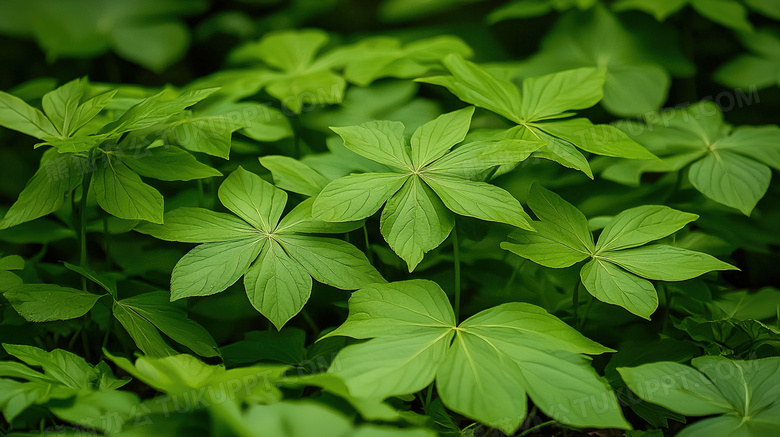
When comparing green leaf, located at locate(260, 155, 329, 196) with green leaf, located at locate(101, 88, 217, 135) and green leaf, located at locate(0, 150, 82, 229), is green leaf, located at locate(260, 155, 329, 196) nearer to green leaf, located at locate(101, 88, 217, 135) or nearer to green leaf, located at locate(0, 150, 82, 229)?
green leaf, located at locate(101, 88, 217, 135)

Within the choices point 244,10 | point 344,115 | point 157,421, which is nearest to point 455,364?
point 157,421

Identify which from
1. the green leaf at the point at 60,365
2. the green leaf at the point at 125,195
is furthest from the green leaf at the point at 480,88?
the green leaf at the point at 60,365

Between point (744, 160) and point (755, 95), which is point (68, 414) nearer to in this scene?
point (744, 160)

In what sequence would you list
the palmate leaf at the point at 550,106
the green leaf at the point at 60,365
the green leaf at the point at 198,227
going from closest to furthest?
1. the green leaf at the point at 60,365
2. the green leaf at the point at 198,227
3. the palmate leaf at the point at 550,106

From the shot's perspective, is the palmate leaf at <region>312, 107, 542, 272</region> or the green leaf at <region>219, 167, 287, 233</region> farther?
the green leaf at <region>219, 167, 287, 233</region>

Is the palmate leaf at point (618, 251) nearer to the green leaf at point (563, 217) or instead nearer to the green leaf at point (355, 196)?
the green leaf at point (563, 217)

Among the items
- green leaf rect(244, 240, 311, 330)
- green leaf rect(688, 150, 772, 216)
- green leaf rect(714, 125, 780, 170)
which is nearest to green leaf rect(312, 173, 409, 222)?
green leaf rect(244, 240, 311, 330)
